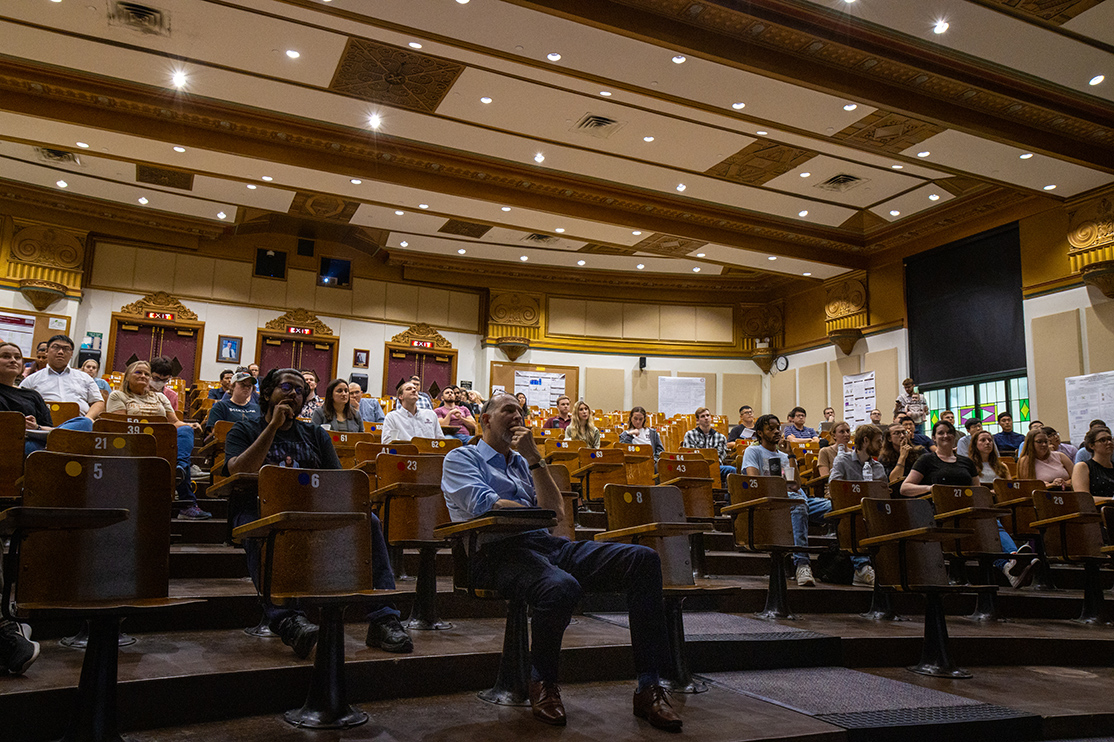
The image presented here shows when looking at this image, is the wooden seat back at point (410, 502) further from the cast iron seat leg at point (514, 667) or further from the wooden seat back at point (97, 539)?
the wooden seat back at point (97, 539)

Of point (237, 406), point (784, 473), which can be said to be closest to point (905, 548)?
point (784, 473)

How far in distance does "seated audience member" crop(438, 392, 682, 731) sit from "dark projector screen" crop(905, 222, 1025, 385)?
9.08 meters

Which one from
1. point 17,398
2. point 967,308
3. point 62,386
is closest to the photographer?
point 17,398

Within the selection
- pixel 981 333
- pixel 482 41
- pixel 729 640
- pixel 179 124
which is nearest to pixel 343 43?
pixel 482 41

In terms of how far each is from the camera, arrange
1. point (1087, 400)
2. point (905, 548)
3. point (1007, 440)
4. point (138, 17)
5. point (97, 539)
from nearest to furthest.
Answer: point (97, 539)
point (905, 548)
point (138, 17)
point (1007, 440)
point (1087, 400)

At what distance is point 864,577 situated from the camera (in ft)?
15.9

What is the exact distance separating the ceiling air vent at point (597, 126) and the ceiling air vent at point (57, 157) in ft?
21.4

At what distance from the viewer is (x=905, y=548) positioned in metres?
3.73

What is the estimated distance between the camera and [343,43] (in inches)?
288

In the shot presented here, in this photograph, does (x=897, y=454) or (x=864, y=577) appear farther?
(x=897, y=454)

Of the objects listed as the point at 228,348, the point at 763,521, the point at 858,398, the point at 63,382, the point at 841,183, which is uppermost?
the point at 841,183

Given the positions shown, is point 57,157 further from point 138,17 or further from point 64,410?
point 64,410

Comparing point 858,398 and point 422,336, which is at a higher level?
point 422,336

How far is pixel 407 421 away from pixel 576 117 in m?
4.39
